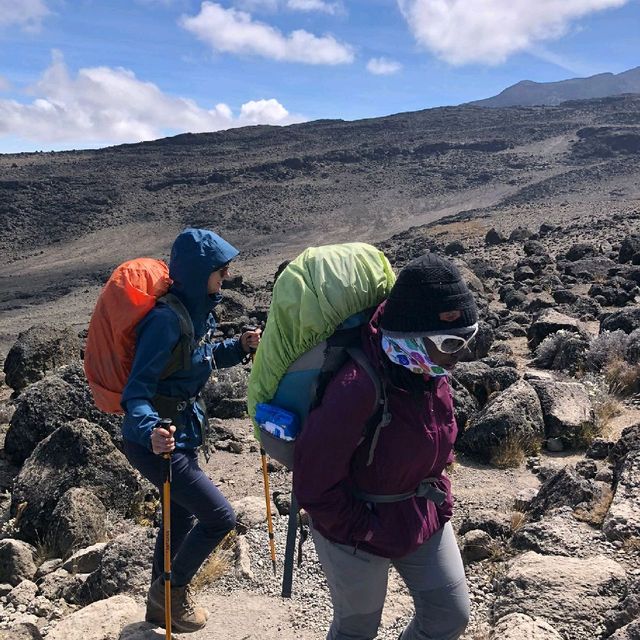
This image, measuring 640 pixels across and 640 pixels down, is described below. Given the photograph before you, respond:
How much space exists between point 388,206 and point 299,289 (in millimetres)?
42812

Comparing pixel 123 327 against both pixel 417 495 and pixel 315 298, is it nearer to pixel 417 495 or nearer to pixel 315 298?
pixel 315 298

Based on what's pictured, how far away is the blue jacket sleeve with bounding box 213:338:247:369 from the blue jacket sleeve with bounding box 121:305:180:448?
24.2 inches

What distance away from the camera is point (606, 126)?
A: 188ft

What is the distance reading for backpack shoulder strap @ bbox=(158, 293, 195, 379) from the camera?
9.53 feet

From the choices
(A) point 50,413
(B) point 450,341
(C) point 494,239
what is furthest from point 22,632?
(C) point 494,239

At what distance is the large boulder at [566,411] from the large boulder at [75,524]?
372 cm

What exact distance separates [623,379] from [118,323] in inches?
221

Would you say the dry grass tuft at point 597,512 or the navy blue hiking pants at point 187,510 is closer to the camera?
the navy blue hiking pants at point 187,510

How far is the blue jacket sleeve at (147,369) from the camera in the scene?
2.72 meters

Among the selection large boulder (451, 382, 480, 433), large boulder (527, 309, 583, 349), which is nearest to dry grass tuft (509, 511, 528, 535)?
large boulder (451, 382, 480, 433)

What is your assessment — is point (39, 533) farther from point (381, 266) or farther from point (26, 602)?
point (381, 266)

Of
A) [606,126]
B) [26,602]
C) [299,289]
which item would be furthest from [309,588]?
[606,126]

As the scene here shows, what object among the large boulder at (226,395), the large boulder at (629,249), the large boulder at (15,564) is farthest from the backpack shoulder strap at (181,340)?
the large boulder at (629,249)

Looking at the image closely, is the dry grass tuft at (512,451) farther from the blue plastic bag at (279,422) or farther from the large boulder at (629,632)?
the blue plastic bag at (279,422)
